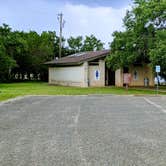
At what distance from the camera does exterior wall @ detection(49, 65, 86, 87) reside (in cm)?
4077

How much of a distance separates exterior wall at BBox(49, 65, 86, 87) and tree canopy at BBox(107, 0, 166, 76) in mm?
4727

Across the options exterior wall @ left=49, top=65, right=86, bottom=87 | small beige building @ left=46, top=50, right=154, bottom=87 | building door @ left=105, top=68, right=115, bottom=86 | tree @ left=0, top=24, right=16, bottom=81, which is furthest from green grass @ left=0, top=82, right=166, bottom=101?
tree @ left=0, top=24, right=16, bottom=81

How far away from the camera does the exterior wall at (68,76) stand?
40.8 meters

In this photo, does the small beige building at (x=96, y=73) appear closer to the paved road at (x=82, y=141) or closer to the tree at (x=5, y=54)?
the tree at (x=5, y=54)

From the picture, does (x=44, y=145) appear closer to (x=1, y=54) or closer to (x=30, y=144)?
(x=30, y=144)

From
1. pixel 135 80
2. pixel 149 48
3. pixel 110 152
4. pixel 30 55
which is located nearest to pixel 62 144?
pixel 110 152

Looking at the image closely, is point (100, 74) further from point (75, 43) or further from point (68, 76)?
point (75, 43)

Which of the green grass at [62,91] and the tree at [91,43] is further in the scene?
the tree at [91,43]

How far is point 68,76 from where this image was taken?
43906 millimetres

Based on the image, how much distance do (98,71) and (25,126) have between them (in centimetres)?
3013

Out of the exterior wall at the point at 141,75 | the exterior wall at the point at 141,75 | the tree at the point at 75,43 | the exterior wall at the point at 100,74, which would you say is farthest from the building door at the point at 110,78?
the tree at the point at 75,43

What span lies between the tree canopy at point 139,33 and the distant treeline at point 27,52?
15.4 metres

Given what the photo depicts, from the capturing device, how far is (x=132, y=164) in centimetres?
650

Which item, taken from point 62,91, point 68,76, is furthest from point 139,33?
point 68,76
